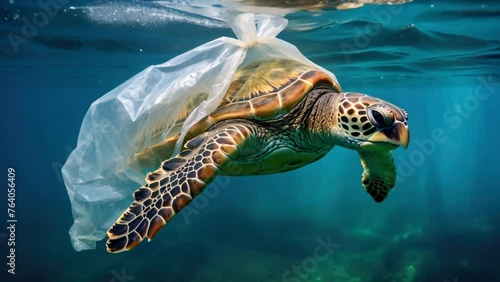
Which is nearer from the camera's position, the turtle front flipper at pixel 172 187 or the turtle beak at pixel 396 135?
the turtle front flipper at pixel 172 187

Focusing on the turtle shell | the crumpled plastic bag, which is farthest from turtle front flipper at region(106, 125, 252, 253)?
the crumpled plastic bag

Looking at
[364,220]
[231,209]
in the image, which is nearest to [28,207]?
[231,209]

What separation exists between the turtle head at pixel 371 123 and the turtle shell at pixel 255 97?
43cm

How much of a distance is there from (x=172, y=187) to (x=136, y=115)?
106 cm

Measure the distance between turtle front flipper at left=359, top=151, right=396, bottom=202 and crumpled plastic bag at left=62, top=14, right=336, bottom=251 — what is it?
1.36m

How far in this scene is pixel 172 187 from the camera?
2.41 m

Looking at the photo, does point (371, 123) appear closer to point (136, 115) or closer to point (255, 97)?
point (255, 97)

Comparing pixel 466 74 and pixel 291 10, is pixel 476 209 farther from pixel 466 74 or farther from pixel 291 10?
pixel 291 10

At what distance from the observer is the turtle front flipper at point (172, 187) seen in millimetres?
2229

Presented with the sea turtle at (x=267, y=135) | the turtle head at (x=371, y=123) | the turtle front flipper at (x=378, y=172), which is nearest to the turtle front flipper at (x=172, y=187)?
the sea turtle at (x=267, y=135)

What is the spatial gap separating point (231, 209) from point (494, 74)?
14350mm

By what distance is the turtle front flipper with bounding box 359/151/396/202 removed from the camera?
3572 millimetres

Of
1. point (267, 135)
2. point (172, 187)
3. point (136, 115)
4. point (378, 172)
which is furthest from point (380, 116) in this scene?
point (136, 115)

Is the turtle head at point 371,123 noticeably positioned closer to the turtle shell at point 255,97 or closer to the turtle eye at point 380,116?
the turtle eye at point 380,116
